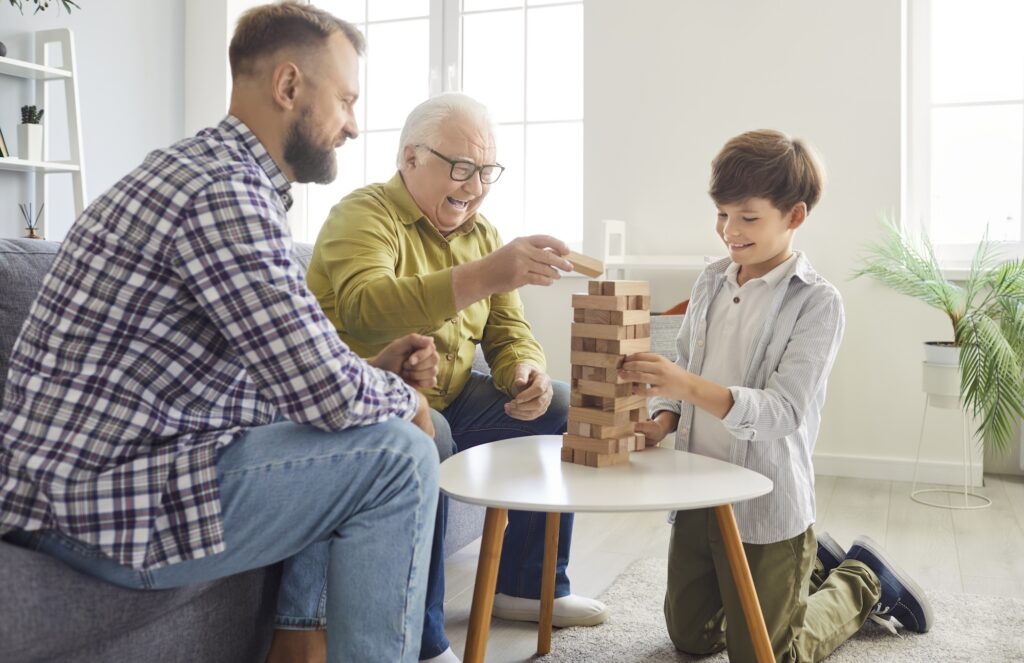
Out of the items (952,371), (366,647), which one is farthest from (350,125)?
(952,371)

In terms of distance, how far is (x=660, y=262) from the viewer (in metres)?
3.58

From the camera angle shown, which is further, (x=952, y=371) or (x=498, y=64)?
(x=498, y=64)

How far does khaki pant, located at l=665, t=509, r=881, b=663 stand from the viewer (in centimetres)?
164

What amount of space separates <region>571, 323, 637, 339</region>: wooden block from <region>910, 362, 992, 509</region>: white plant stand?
197 cm

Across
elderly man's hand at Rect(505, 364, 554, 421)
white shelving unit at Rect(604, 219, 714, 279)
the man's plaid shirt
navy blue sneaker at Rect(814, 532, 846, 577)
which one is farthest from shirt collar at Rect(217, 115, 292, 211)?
white shelving unit at Rect(604, 219, 714, 279)

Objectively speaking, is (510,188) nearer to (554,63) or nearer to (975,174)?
(554,63)

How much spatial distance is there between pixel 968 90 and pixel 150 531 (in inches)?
135

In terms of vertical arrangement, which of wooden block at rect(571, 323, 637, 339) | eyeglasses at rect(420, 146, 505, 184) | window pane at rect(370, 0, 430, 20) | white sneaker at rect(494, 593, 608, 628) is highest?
window pane at rect(370, 0, 430, 20)

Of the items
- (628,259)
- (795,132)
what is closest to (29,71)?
(628,259)

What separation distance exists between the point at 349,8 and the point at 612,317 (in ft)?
11.6

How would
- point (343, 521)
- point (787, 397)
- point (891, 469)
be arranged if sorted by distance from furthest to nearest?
point (891, 469) < point (787, 397) < point (343, 521)

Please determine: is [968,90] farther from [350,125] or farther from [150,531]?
[150,531]

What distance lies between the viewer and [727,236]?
5.74ft

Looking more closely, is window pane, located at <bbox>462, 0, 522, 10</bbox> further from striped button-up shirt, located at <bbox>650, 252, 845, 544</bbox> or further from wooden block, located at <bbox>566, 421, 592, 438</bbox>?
wooden block, located at <bbox>566, 421, 592, 438</bbox>
